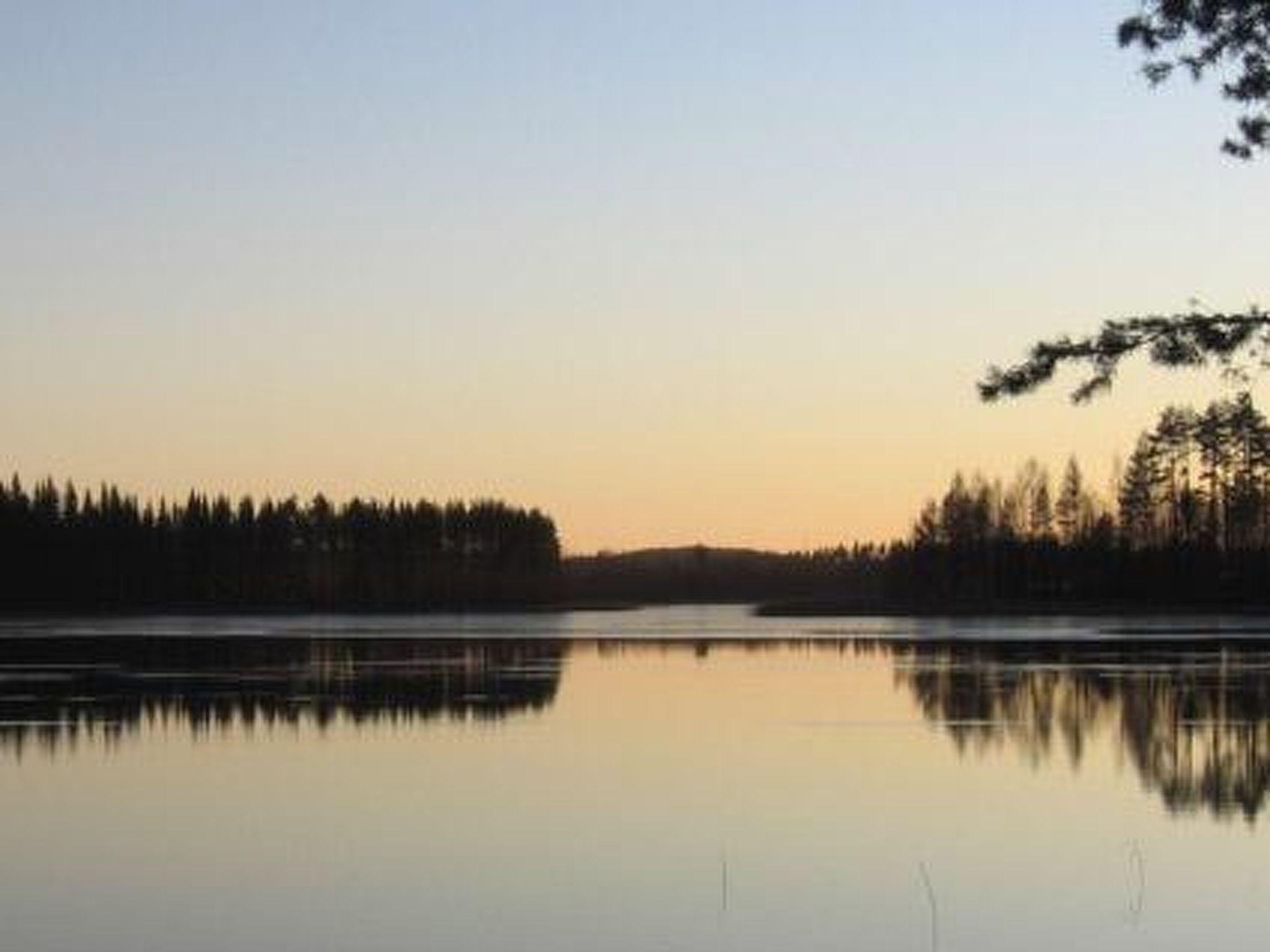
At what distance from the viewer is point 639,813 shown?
22391mm

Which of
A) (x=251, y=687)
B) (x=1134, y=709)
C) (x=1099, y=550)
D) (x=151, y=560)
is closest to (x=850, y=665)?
(x=251, y=687)

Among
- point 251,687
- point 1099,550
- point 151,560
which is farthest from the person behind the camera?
point 151,560

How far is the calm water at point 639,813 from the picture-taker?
15.8 metres

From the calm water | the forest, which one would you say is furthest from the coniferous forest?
the calm water

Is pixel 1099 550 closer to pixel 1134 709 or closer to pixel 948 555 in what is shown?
pixel 948 555

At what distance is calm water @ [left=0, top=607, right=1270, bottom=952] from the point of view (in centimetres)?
1578

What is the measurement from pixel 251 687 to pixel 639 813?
23.5 m

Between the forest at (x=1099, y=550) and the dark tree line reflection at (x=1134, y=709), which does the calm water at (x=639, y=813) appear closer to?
the dark tree line reflection at (x=1134, y=709)

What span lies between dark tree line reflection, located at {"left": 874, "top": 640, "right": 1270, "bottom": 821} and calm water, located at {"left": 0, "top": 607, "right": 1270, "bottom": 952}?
14cm

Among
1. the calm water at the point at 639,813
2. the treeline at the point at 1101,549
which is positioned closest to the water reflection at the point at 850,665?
the calm water at the point at 639,813

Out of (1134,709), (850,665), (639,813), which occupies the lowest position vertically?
(639,813)

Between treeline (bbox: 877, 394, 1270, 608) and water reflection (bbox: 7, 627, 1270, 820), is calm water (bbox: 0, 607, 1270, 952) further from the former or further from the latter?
treeline (bbox: 877, 394, 1270, 608)

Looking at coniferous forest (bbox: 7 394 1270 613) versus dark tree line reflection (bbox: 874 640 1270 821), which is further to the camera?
coniferous forest (bbox: 7 394 1270 613)

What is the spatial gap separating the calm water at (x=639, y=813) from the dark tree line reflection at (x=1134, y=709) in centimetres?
14
